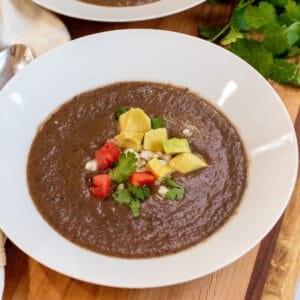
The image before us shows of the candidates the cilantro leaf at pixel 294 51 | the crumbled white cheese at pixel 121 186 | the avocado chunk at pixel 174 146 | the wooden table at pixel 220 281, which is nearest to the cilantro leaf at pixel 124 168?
the crumbled white cheese at pixel 121 186

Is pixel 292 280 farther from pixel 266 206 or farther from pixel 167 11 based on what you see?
pixel 167 11

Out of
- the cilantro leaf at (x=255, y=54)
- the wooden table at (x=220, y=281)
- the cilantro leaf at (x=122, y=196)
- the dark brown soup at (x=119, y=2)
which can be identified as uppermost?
the dark brown soup at (x=119, y=2)

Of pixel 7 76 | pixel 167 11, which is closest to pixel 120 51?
pixel 167 11

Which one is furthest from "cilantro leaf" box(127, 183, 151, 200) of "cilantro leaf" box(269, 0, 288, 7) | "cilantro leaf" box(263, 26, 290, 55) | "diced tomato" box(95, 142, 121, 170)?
"cilantro leaf" box(269, 0, 288, 7)

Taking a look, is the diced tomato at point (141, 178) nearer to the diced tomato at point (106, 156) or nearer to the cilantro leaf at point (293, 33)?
the diced tomato at point (106, 156)

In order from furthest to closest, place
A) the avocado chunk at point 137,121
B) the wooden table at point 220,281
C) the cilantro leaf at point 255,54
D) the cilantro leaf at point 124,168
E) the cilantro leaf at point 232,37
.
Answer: the cilantro leaf at point 232,37
the cilantro leaf at point 255,54
the avocado chunk at point 137,121
the cilantro leaf at point 124,168
the wooden table at point 220,281
